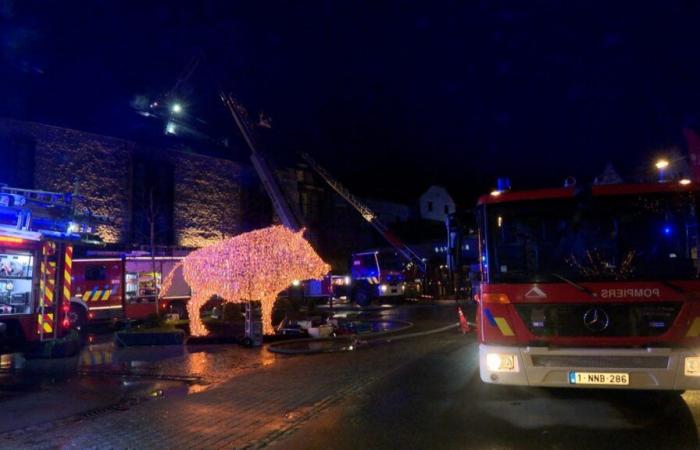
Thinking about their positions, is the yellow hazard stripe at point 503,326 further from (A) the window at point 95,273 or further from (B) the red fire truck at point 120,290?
(A) the window at point 95,273

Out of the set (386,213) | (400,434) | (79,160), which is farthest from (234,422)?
(386,213)

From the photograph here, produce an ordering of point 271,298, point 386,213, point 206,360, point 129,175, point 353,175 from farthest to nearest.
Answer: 1. point 353,175
2. point 386,213
3. point 129,175
4. point 271,298
5. point 206,360

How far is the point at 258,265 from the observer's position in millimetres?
14805

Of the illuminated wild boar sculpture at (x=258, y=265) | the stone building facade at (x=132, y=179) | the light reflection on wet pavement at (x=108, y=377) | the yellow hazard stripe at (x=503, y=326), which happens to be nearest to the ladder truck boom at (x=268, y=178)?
the stone building facade at (x=132, y=179)

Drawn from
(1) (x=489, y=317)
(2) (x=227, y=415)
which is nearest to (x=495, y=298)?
(1) (x=489, y=317)

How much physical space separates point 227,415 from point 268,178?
19.0 metres

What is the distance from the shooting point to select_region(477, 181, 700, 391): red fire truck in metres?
6.38

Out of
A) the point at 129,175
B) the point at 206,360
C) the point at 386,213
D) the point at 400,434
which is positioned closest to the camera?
the point at 400,434

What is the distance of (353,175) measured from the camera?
195 feet

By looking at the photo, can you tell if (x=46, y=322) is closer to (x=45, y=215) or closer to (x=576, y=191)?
(x=45, y=215)

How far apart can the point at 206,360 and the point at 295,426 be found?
6.03m

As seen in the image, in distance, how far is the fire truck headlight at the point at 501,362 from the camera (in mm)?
6742

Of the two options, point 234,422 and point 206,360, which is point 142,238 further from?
point 234,422

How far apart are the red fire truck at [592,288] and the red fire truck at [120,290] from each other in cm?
1666
